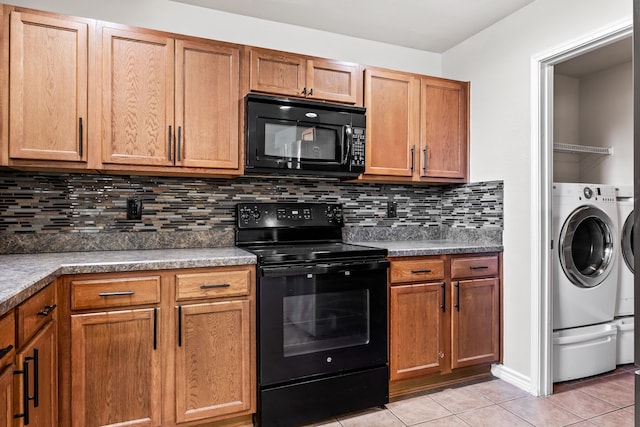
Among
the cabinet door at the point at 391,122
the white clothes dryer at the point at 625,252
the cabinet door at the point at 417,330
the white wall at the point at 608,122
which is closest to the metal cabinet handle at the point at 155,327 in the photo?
the cabinet door at the point at 417,330

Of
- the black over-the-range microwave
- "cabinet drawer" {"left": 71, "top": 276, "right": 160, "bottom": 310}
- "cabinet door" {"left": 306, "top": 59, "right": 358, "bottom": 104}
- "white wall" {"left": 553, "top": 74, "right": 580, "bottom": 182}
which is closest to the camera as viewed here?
"cabinet drawer" {"left": 71, "top": 276, "right": 160, "bottom": 310}

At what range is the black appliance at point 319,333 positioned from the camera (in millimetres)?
2127

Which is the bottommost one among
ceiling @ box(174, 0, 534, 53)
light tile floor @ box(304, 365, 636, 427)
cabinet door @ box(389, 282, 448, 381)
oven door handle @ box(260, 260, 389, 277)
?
light tile floor @ box(304, 365, 636, 427)

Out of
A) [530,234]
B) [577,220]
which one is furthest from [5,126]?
[577,220]

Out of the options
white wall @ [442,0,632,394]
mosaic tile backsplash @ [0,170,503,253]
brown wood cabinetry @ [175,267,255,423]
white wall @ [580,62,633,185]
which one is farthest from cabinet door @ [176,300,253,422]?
white wall @ [580,62,633,185]

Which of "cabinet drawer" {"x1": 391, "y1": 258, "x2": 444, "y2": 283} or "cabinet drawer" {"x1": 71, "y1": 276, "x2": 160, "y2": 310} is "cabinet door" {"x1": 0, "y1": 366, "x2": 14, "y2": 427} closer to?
"cabinet drawer" {"x1": 71, "y1": 276, "x2": 160, "y2": 310}

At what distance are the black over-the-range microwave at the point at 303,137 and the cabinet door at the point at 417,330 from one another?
867mm

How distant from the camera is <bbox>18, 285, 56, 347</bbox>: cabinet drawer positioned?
1.35 metres

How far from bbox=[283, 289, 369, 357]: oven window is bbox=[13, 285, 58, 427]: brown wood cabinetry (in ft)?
3.39

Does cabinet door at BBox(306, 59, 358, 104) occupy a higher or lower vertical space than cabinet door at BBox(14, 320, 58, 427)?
higher

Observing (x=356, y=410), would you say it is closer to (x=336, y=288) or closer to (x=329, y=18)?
(x=336, y=288)

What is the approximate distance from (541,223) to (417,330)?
1026 mm

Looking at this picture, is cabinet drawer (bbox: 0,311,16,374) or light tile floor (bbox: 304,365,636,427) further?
light tile floor (bbox: 304,365,636,427)

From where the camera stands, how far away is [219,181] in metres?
2.67
